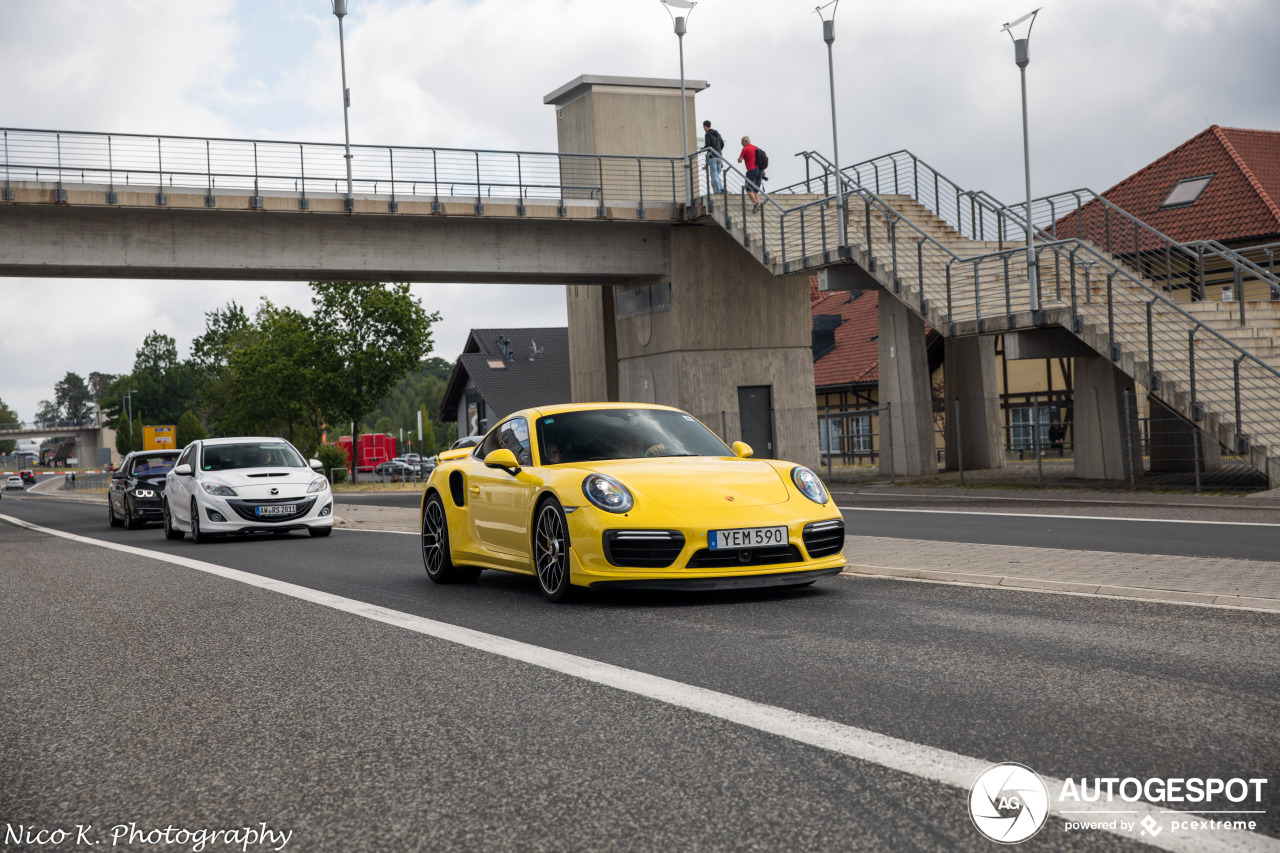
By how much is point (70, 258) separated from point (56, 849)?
27.8 metres

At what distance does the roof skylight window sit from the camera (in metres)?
38.5

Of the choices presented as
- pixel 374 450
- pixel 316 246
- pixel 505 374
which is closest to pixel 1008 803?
pixel 316 246

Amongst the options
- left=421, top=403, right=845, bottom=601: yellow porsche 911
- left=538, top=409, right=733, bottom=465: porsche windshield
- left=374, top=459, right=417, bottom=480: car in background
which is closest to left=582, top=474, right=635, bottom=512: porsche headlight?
left=421, top=403, right=845, bottom=601: yellow porsche 911

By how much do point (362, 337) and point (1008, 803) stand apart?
54703mm

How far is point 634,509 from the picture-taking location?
8219 mm

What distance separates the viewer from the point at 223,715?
529 centimetres

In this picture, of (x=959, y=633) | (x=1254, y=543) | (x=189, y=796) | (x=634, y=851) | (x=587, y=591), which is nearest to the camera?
(x=634, y=851)

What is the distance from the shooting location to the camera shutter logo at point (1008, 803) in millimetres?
3385

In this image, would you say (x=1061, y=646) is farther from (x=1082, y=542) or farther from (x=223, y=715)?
(x=1082, y=542)

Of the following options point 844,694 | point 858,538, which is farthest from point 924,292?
point 844,694

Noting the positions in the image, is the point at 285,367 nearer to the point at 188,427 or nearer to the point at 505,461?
the point at 505,461

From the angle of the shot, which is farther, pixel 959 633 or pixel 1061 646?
pixel 959 633

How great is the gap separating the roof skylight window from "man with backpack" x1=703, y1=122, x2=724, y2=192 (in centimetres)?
1513

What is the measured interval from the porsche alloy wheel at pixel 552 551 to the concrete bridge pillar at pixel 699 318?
24.3m
